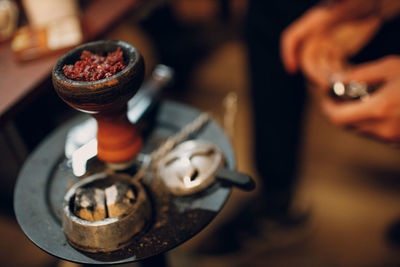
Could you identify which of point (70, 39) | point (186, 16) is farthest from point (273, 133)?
point (186, 16)

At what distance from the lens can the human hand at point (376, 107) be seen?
897 mm

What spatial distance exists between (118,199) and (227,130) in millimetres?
773

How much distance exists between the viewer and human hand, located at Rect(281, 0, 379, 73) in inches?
46.7

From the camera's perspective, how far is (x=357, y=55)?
140 centimetres

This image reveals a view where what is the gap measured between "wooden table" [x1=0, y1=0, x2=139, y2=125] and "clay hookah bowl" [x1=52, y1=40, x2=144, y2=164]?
Answer: 0.37m

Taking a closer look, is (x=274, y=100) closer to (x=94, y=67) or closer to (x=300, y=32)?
(x=300, y=32)

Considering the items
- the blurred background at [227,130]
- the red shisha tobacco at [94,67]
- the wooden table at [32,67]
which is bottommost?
the blurred background at [227,130]

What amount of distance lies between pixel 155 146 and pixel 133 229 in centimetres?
30

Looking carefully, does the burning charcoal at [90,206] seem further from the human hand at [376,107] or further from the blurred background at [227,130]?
the human hand at [376,107]

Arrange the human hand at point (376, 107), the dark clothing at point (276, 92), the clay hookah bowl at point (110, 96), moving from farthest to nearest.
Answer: the dark clothing at point (276, 92)
the human hand at point (376, 107)
the clay hookah bowl at point (110, 96)

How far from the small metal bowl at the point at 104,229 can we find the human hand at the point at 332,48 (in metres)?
0.72

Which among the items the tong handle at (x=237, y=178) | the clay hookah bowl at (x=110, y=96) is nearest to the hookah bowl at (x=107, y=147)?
the clay hookah bowl at (x=110, y=96)

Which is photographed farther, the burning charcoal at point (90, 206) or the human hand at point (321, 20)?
the human hand at point (321, 20)

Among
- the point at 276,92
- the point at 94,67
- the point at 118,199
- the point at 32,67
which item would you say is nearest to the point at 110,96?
the point at 94,67
